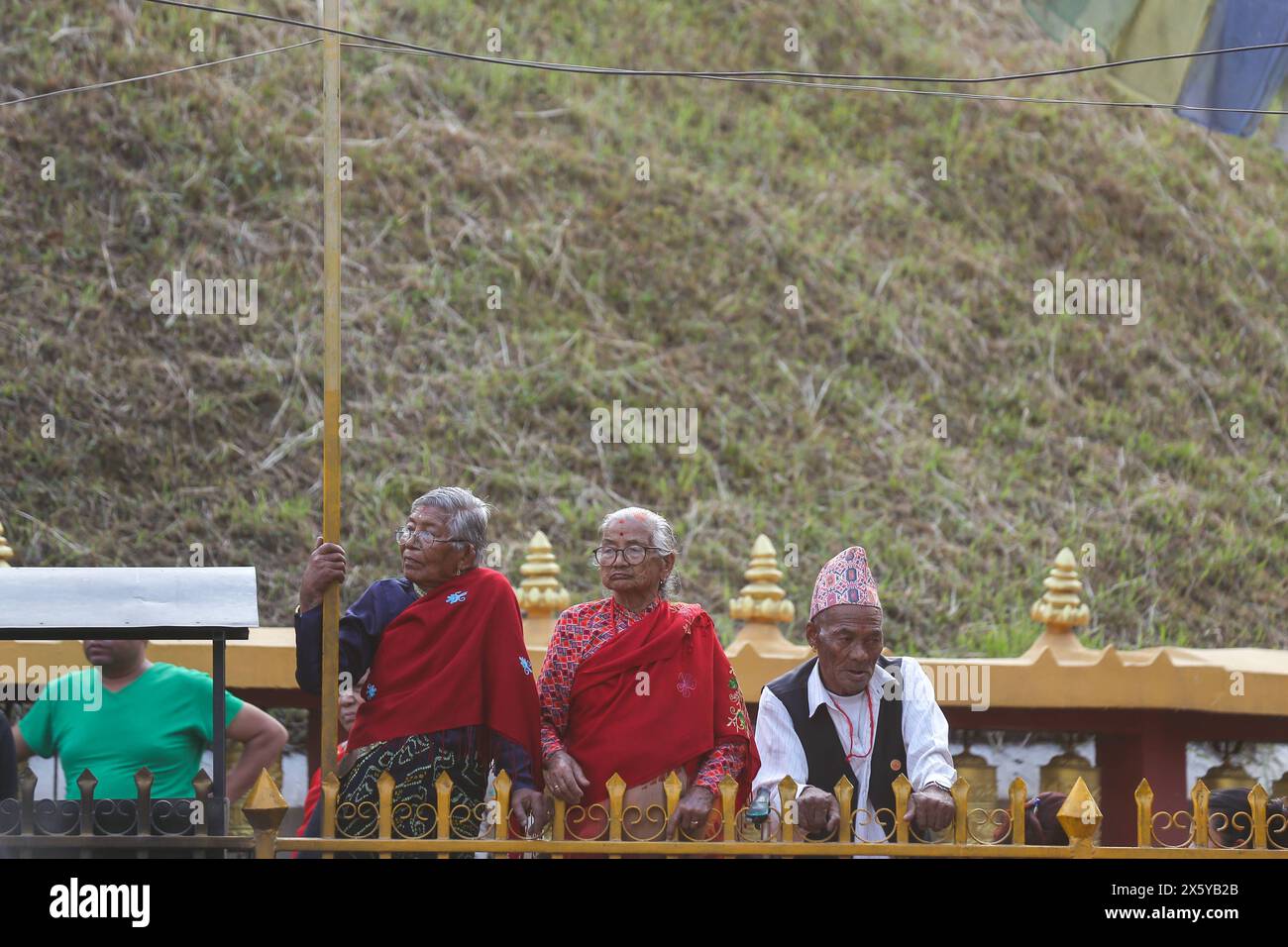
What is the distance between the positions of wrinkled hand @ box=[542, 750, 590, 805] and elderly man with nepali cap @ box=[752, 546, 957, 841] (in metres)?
0.46

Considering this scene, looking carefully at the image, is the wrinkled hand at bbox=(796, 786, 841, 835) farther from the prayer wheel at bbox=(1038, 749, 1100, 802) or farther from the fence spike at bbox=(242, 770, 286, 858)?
the prayer wheel at bbox=(1038, 749, 1100, 802)

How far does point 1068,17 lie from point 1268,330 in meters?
6.53

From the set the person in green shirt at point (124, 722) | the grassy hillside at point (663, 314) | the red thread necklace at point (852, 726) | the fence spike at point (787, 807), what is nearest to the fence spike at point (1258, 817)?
the red thread necklace at point (852, 726)

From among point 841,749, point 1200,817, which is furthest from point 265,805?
point 1200,817

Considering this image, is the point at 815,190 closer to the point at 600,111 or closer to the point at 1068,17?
the point at 600,111

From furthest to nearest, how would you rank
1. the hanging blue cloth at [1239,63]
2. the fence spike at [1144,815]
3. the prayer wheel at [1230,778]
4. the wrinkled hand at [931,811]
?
the prayer wheel at [1230,778] → the hanging blue cloth at [1239,63] → the wrinkled hand at [931,811] → the fence spike at [1144,815]

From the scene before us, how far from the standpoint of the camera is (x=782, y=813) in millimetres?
3871

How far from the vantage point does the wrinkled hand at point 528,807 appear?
4047mm

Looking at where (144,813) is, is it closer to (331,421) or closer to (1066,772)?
(331,421)

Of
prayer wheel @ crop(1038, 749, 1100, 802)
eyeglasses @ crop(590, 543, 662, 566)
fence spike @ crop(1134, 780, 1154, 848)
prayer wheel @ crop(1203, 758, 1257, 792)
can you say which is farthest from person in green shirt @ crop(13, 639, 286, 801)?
prayer wheel @ crop(1203, 758, 1257, 792)

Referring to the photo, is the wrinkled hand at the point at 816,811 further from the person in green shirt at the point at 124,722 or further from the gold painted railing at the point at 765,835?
the person in green shirt at the point at 124,722

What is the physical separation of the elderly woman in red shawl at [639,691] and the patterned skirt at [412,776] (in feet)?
0.72

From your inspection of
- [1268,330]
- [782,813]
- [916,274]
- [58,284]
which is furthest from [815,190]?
[782,813]

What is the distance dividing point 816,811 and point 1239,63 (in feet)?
12.1
